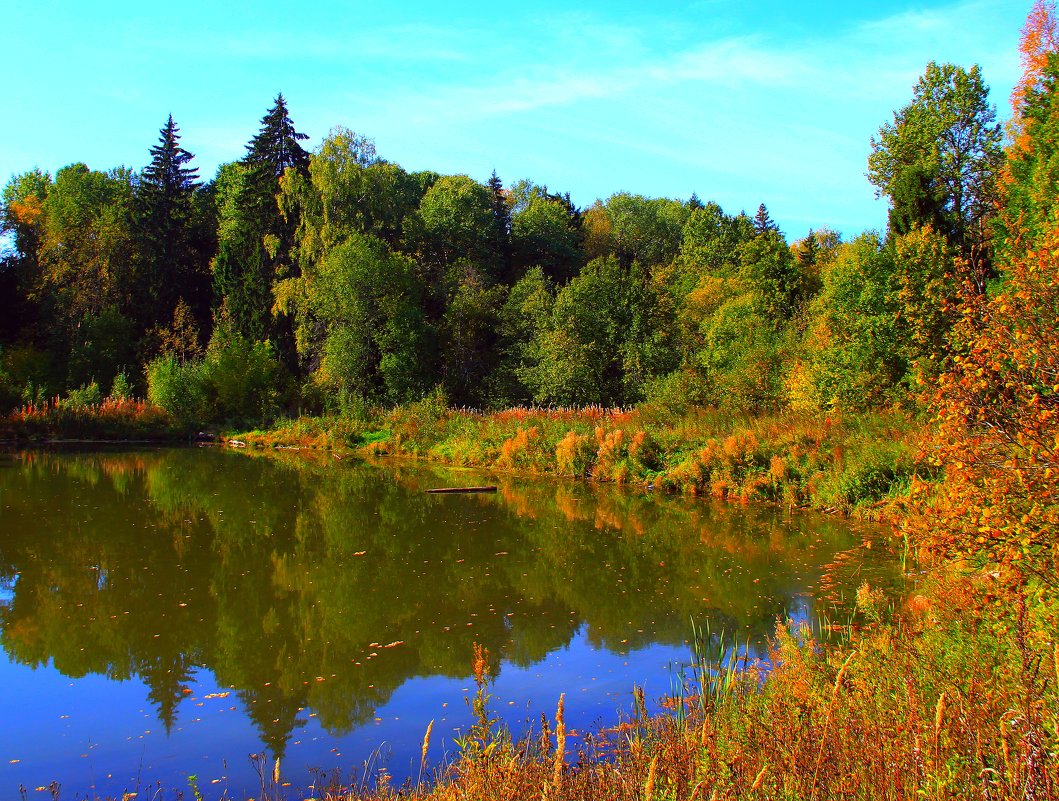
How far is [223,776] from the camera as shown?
230 inches

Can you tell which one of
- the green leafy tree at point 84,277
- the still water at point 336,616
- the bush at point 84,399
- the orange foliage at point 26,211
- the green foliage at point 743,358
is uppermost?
the orange foliage at point 26,211

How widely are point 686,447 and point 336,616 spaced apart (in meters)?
12.9

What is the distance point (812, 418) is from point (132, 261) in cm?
4269

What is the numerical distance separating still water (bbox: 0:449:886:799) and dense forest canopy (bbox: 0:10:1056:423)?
7.88m

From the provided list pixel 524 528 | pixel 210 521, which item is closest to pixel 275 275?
pixel 210 521

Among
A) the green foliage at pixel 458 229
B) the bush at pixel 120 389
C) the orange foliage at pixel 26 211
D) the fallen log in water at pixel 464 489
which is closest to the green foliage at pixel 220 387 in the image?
the bush at pixel 120 389

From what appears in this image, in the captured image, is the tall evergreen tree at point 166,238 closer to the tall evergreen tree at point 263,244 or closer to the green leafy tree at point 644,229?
the tall evergreen tree at point 263,244

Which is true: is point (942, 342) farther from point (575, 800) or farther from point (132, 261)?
point (132, 261)

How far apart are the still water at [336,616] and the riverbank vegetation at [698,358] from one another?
1.42 meters

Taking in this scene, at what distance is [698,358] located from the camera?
31641 millimetres

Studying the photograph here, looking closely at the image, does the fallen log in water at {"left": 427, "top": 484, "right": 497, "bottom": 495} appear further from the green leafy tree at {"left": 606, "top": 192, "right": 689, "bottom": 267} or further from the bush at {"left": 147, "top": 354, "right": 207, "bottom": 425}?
the green leafy tree at {"left": 606, "top": 192, "right": 689, "bottom": 267}

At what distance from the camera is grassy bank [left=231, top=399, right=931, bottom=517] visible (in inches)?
645

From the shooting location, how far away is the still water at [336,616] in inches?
255

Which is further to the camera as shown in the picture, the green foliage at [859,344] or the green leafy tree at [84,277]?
the green leafy tree at [84,277]
